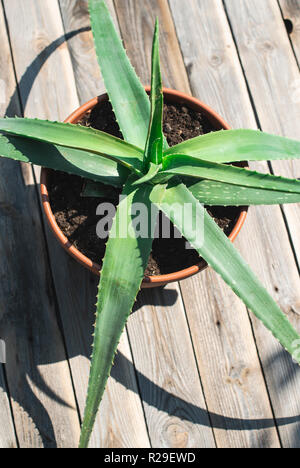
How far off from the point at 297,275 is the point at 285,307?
0.08 metres

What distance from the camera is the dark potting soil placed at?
961 millimetres

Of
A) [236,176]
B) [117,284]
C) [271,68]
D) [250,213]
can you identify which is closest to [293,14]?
[271,68]

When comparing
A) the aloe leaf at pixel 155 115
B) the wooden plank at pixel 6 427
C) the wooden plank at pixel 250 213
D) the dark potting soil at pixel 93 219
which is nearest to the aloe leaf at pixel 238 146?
the aloe leaf at pixel 155 115

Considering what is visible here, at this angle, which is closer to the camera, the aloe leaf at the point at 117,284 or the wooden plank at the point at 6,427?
the aloe leaf at the point at 117,284

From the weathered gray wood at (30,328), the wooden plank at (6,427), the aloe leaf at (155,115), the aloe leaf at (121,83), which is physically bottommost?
the wooden plank at (6,427)

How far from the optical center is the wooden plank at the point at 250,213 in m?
1.18

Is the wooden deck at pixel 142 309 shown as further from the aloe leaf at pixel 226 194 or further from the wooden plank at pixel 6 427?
the aloe leaf at pixel 226 194

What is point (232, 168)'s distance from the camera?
2.39ft

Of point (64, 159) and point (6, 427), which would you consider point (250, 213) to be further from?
point (6, 427)

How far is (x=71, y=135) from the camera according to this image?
0.79m

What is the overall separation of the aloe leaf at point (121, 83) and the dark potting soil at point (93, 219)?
0.12 m

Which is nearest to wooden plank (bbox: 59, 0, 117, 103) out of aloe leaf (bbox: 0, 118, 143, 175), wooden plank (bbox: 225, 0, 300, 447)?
wooden plank (bbox: 225, 0, 300, 447)

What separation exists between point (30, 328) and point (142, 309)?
0.27 meters
